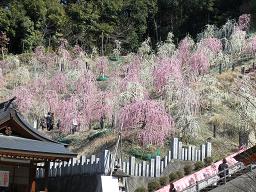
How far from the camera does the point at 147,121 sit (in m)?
Answer: 21.4

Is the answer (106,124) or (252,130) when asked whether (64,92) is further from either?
(252,130)

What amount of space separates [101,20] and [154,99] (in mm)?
25995

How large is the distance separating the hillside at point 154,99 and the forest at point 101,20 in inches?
360

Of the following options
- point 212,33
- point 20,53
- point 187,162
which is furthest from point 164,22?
point 187,162

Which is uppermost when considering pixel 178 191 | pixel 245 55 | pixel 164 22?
pixel 164 22

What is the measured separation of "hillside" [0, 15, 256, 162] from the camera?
2184 cm

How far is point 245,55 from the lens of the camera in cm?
3588

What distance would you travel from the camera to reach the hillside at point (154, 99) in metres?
21.8

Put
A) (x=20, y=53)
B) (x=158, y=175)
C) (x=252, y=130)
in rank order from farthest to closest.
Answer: (x=20, y=53) < (x=252, y=130) < (x=158, y=175)

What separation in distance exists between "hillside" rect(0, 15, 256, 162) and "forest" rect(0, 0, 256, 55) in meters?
9.14

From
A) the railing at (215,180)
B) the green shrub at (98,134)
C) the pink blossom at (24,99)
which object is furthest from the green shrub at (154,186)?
the pink blossom at (24,99)

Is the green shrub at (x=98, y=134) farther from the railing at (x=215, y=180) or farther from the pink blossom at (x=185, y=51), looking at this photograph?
the pink blossom at (x=185, y=51)

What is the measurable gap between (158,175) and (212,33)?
2788 centimetres

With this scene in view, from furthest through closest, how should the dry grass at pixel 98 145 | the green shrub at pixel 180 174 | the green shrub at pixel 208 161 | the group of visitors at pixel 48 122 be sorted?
the group of visitors at pixel 48 122, the dry grass at pixel 98 145, the green shrub at pixel 208 161, the green shrub at pixel 180 174
